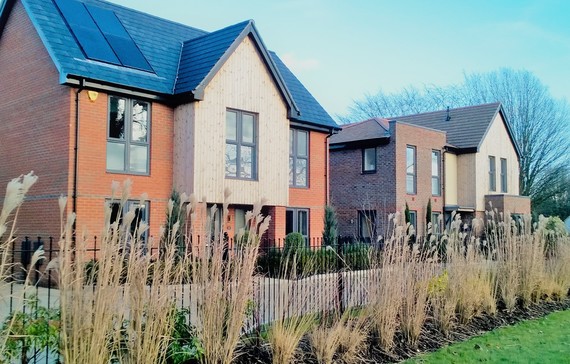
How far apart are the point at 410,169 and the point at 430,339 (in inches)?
650

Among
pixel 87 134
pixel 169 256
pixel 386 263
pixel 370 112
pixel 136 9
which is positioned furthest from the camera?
pixel 370 112

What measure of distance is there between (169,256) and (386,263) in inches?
136

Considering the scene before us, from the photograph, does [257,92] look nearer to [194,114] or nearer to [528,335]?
[194,114]

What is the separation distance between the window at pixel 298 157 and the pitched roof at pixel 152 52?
63 centimetres

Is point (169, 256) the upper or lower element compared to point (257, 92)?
lower

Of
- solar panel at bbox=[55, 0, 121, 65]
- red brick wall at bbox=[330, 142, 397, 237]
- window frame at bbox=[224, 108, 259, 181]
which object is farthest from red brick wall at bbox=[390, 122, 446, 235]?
solar panel at bbox=[55, 0, 121, 65]

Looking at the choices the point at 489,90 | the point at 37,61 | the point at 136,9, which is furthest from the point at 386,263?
the point at 489,90

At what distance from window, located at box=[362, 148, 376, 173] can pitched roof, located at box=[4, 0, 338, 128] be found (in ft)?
15.8

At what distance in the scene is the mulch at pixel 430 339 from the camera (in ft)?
20.4

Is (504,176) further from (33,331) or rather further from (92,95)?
(33,331)

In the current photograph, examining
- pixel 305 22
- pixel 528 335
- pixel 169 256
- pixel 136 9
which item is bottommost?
pixel 528 335

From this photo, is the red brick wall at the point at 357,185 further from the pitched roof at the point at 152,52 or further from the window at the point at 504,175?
the window at the point at 504,175

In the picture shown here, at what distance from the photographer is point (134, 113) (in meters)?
14.3

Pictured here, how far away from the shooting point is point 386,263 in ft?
25.0
